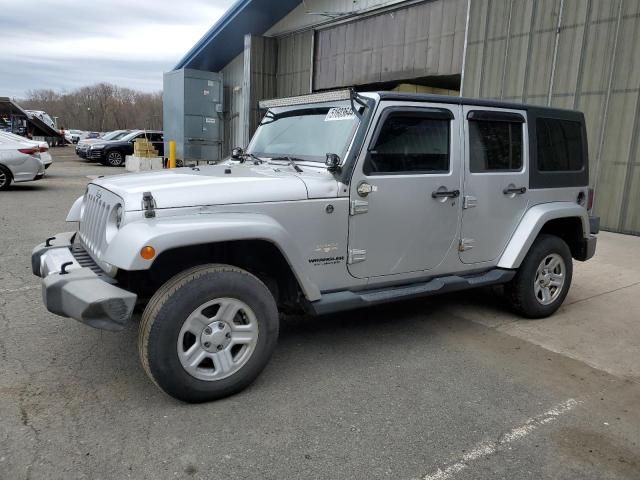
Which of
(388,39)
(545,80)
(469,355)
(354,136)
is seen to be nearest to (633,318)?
(469,355)

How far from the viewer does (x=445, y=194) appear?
421 cm

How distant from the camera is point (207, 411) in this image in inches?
126

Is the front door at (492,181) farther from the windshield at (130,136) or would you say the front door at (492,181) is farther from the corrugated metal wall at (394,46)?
the windshield at (130,136)

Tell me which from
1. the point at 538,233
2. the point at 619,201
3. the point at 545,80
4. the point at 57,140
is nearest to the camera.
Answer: the point at 538,233

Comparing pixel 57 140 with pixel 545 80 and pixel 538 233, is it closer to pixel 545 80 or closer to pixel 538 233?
pixel 545 80

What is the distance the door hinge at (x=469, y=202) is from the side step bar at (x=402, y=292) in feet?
1.99

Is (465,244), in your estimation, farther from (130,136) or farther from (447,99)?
(130,136)

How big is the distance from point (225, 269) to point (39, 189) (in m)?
12.6

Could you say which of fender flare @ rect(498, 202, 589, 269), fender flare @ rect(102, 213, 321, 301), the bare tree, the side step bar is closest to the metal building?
fender flare @ rect(498, 202, 589, 269)

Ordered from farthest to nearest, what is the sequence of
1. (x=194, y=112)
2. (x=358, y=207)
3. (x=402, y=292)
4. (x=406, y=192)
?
(x=194, y=112), (x=402, y=292), (x=406, y=192), (x=358, y=207)

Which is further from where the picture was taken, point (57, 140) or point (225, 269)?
point (57, 140)

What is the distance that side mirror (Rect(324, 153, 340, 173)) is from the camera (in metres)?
3.66

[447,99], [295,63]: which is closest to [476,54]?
[295,63]

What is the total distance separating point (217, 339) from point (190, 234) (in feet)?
2.20
